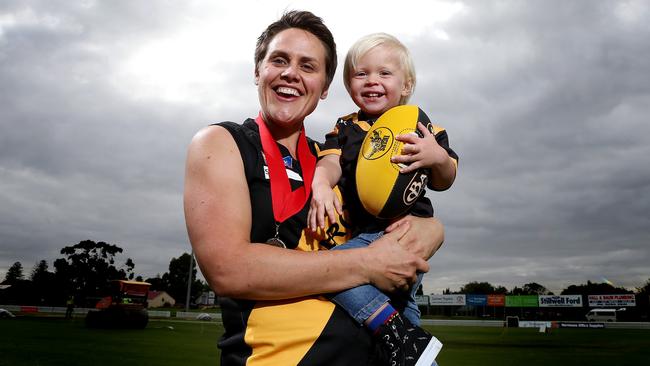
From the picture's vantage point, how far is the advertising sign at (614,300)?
2243 inches

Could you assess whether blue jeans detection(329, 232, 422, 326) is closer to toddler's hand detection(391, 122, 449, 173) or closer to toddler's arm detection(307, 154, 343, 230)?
toddler's arm detection(307, 154, 343, 230)

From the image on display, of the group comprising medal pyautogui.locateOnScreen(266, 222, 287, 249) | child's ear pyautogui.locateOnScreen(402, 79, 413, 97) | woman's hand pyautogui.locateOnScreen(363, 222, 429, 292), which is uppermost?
child's ear pyautogui.locateOnScreen(402, 79, 413, 97)

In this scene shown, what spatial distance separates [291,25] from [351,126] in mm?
737

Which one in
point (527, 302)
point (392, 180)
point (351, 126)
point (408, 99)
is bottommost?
point (527, 302)

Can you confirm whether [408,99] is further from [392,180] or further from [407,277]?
[407,277]

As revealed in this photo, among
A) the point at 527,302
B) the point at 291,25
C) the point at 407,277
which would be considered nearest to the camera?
the point at 407,277

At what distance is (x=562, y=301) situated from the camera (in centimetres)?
5922

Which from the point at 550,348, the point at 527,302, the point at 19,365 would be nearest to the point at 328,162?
the point at 19,365

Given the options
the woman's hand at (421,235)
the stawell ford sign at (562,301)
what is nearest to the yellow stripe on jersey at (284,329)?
the woman's hand at (421,235)

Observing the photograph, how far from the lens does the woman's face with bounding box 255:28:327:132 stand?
272 centimetres

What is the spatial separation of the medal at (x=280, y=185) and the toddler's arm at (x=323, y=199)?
2.3 inches

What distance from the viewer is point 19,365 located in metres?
11.5

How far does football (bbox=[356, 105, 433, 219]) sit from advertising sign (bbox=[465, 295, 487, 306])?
219 ft

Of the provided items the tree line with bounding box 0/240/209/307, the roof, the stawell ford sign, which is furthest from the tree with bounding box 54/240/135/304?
the stawell ford sign
